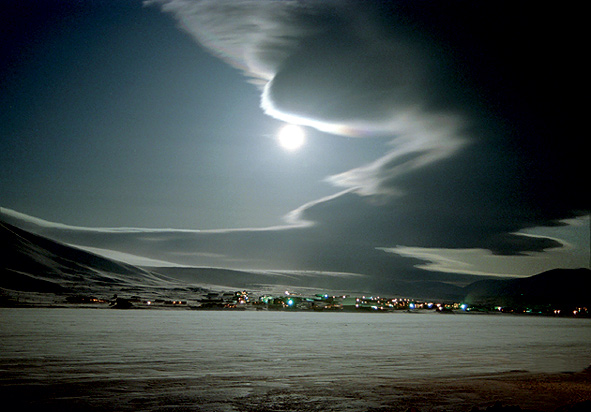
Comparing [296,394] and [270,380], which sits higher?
[296,394]

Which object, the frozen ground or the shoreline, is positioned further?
the frozen ground

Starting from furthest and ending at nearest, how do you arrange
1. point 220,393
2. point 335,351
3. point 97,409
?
point 335,351 < point 220,393 < point 97,409

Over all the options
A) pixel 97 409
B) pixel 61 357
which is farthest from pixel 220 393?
pixel 61 357

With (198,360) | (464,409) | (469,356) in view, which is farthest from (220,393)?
(469,356)

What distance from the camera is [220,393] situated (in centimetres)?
2656

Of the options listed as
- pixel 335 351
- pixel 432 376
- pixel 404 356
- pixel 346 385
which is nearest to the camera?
pixel 346 385

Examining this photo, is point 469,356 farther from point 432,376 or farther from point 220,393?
point 220,393

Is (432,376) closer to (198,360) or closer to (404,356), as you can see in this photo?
(404,356)

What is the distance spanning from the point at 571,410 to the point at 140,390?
66.1ft

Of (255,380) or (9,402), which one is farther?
(255,380)

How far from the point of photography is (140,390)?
88.5 feet

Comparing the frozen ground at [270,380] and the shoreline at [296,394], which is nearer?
the shoreline at [296,394]

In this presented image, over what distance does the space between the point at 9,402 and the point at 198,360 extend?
19.8 meters

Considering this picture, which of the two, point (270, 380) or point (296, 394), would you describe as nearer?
point (296, 394)
